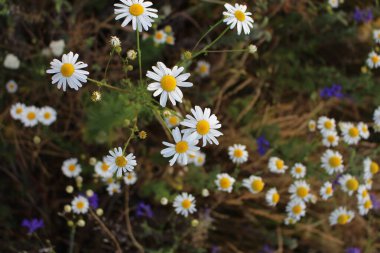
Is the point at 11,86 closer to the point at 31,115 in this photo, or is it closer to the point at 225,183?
the point at 31,115

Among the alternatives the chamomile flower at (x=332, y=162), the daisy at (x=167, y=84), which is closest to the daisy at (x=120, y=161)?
the daisy at (x=167, y=84)

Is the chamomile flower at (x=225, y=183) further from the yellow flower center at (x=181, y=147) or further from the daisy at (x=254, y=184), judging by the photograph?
the yellow flower center at (x=181, y=147)

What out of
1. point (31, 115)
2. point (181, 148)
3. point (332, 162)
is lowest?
point (181, 148)

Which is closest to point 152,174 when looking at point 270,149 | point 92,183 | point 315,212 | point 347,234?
point 92,183

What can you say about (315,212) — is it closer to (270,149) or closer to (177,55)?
(270,149)

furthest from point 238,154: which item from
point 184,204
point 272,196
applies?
point 184,204

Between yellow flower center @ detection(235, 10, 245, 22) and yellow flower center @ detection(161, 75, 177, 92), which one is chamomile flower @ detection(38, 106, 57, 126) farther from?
yellow flower center @ detection(235, 10, 245, 22)
